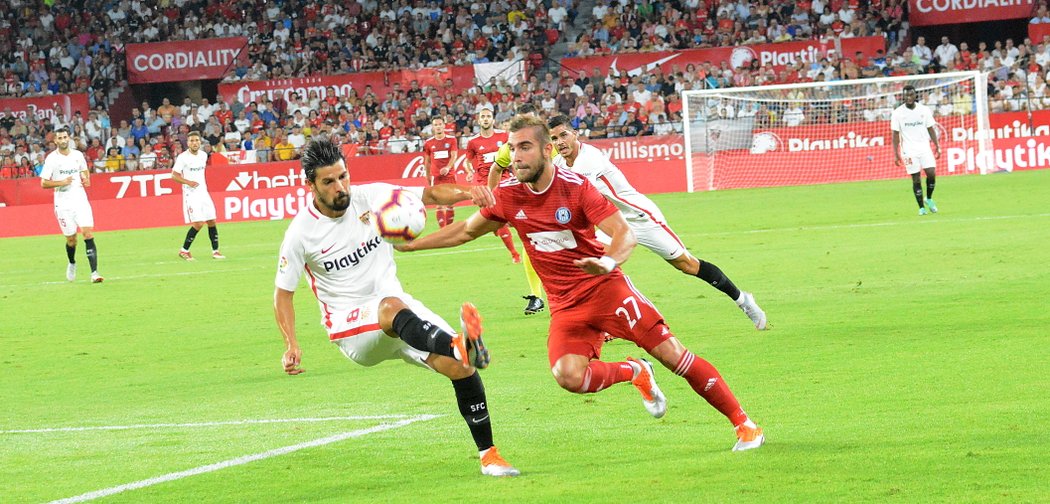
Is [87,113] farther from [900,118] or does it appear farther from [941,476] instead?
[941,476]

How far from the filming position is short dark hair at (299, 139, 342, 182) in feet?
Answer: 25.1

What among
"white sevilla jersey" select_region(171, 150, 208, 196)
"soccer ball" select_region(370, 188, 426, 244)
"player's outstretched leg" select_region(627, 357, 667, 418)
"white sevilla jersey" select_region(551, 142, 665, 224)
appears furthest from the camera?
"white sevilla jersey" select_region(171, 150, 208, 196)

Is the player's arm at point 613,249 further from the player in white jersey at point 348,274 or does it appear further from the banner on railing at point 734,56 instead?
the banner on railing at point 734,56

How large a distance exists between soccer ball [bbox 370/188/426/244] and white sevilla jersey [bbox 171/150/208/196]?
58.7 feet

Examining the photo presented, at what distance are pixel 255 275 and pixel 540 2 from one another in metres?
26.6

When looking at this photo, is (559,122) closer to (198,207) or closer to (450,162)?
(450,162)

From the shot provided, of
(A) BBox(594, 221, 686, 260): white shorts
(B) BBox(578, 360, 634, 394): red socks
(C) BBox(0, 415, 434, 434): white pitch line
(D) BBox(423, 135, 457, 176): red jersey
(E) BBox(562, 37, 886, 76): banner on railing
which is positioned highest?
(E) BBox(562, 37, 886, 76): banner on railing

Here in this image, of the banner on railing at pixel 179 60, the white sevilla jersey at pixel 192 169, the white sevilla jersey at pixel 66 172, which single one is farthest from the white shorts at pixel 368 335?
the banner on railing at pixel 179 60

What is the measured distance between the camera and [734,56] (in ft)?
136

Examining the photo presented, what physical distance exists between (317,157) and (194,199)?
17.3 m

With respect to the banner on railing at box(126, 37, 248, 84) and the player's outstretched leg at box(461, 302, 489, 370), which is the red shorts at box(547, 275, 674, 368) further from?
the banner on railing at box(126, 37, 248, 84)

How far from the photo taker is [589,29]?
44.6m

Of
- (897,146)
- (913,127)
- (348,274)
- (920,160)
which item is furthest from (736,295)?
(913,127)

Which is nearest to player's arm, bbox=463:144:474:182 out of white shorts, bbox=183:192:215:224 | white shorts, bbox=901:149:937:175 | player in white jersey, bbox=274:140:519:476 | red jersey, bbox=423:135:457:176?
red jersey, bbox=423:135:457:176
